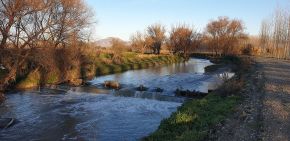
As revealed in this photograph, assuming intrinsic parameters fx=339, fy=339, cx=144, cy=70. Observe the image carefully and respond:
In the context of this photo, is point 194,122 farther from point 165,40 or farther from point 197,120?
point 165,40

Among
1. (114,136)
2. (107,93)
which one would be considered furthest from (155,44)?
(114,136)

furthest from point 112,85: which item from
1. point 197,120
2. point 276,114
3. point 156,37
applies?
point 156,37

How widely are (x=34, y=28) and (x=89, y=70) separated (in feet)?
31.9

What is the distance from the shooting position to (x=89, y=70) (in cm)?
4044

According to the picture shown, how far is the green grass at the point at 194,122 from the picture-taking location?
11859mm

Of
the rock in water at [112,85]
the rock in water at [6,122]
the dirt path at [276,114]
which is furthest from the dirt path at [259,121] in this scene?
the rock in water at [112,85]

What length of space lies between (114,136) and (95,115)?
4.61 metres

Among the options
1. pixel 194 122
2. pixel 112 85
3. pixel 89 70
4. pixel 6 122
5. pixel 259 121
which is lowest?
pixel 6 122

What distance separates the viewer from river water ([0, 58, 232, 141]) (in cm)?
1552

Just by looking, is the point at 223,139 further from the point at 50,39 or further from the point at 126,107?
the point at 50,39

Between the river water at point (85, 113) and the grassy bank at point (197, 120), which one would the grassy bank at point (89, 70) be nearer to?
the river water at point (85, 113)

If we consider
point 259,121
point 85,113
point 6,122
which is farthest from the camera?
point 85,113

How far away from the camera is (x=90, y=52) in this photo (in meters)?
41.3

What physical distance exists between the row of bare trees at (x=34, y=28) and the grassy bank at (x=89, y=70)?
4.26 feet
